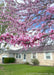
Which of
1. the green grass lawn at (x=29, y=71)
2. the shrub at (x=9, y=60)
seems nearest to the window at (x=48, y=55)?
the green grass lawn at (x=29, y=71)

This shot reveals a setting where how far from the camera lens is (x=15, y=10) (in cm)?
657

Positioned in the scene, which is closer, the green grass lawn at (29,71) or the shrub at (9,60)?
the green grass lawn at (29,71)

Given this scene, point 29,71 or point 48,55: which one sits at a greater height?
point 48,55

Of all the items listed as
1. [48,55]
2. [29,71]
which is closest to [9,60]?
[48,55]

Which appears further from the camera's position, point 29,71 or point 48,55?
point 48,55

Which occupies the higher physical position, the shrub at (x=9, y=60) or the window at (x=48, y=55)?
the window at (x=48, y=55)

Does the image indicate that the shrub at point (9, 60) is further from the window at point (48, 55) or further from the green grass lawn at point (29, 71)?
the green grass lawn at point (29, 71)

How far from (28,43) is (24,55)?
21763mm

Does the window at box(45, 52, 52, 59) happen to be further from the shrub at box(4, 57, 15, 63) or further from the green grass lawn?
the shrub at box(4, 57, 15, 63)

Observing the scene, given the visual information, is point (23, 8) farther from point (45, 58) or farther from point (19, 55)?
point (19, 55)

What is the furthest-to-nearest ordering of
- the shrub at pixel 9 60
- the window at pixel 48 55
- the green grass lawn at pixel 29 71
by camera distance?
the shrub at pixel 9 60 < the window at pixel 48 55 < the green grass lawn at pixel 29 71

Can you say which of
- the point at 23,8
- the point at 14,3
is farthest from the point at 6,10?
the point at 23,8

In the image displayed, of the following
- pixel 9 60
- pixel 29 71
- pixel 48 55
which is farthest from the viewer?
pixel 9 60

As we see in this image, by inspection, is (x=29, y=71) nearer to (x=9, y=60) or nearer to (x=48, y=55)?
(x=48, y=55)
